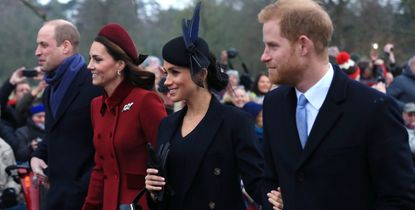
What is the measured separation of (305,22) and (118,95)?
2289mm

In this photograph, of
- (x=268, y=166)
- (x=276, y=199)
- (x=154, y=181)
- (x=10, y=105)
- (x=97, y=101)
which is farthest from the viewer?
(x=10, y=105)

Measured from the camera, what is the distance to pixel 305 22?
3.54 m

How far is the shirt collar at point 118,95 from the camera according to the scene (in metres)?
5.54

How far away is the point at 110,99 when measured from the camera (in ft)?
18.3

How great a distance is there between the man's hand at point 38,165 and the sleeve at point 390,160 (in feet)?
11.6

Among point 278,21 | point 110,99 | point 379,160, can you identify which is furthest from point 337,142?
point 110,99

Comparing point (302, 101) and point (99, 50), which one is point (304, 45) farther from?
point (99, 50)

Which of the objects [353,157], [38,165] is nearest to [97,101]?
[38,165]

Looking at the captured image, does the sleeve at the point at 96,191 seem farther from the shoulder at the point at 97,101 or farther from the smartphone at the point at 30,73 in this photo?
the smartphone at the point at 30,73

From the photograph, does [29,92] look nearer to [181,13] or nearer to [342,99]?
[342,99]

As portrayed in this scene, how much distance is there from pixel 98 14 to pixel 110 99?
11.3 metres

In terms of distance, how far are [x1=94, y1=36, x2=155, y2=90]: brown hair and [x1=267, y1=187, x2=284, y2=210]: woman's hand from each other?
77.6 inches

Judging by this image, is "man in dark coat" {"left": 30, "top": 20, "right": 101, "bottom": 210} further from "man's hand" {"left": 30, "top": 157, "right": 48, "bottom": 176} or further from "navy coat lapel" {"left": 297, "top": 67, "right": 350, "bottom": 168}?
"navy coat lapel" {"left": 297, "top": 67, "right": 350, "bottom": 168}

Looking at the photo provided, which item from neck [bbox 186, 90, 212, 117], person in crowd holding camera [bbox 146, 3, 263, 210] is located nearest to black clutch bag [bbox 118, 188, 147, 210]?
person in crowd holding camera [bbox 146, 3, 263, 210]
